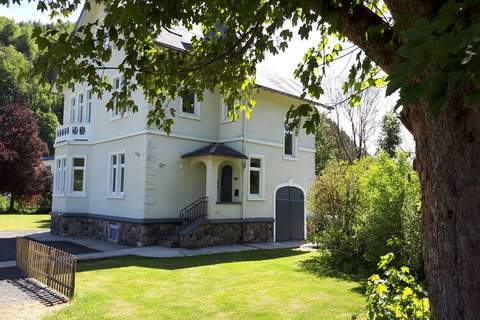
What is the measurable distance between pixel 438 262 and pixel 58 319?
636cm

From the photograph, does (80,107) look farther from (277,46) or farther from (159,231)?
(277,46)

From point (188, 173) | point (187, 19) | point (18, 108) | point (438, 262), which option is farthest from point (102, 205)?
point (18, 108)

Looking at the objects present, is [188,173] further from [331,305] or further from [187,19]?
[187,19]

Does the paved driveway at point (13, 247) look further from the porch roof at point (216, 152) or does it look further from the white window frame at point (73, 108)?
the white window frame at point (73, 108)

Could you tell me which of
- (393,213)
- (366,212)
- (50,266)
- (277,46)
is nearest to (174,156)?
(366,212)

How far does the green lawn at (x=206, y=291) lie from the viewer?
7668mm

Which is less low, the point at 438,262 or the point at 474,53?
the point at 474,53

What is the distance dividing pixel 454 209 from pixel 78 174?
21514mm

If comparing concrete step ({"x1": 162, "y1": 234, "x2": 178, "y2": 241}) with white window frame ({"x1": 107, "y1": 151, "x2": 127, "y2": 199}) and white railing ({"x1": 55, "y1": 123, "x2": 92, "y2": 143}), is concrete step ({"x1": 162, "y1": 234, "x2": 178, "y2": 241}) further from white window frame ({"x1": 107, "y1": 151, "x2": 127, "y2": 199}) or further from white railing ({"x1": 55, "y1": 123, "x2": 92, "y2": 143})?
white railing ({"x1": 55, "y1": 123, "x2": 92, "y2": 143})

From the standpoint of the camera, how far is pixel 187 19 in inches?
236

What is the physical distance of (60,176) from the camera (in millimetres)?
22438

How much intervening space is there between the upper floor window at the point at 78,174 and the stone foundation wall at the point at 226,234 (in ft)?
25.4

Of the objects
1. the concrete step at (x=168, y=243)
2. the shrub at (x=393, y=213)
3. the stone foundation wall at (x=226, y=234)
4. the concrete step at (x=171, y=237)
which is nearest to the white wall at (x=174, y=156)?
the stone foundation wall at (x=226, y=234)

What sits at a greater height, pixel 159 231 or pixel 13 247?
pixel 159 231
